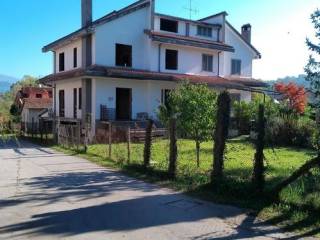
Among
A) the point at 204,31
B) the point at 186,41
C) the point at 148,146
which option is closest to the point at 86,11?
the point at 186,41

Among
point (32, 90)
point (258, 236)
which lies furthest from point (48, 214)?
point (32, 90)

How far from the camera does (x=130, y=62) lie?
30500 mm

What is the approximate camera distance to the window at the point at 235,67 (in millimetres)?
38031

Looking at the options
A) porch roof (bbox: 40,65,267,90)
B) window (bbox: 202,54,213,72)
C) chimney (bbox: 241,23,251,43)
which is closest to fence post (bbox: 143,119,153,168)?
porch roof (bbox: 40,65,267,90)

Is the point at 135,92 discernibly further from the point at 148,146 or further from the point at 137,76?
the point at 148,146

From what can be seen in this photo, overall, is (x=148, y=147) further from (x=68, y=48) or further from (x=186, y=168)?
(x=68, y=48)

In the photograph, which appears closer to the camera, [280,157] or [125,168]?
[125,168]

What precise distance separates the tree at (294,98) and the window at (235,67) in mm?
4096

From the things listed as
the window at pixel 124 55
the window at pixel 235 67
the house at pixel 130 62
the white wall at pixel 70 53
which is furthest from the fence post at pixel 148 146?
the window at pixel 235 67

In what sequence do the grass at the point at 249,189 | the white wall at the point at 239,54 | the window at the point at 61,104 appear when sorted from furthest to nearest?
the white wall at the point at 239,54 < the window at the point at 61,104 < the grass at the point at 249,189

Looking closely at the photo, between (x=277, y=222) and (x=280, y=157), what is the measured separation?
37.2ft

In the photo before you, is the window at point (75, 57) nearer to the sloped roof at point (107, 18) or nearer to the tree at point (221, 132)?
Result: the sloped roof at point (107, 18)

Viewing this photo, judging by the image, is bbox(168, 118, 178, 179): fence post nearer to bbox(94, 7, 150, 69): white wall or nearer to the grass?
the grass

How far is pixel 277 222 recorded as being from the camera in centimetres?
783
